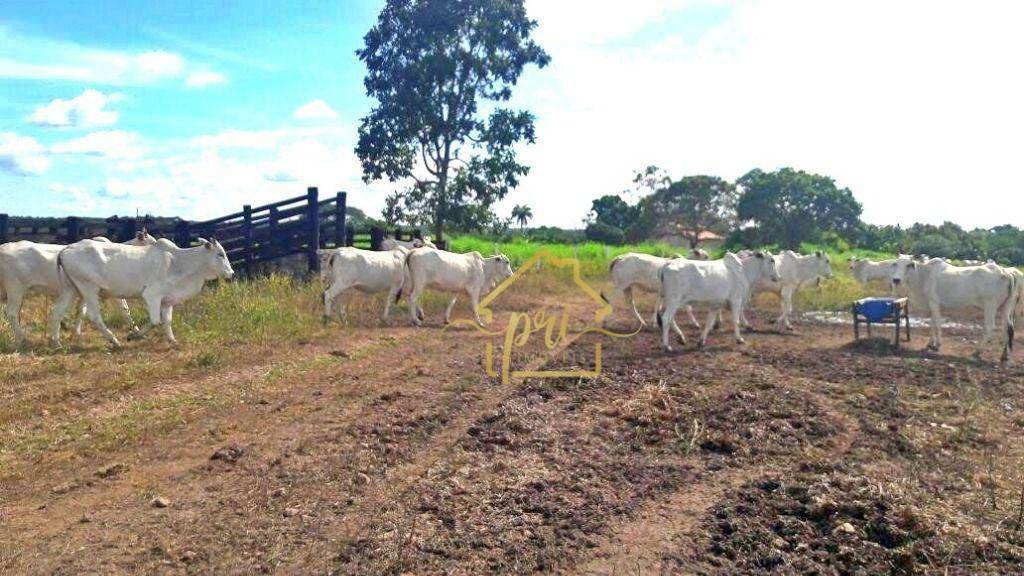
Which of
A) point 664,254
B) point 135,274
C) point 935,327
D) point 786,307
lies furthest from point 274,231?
point 664,254

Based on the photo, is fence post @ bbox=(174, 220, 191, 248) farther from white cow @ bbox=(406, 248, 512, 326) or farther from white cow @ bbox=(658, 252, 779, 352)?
white cow @ bbox=(658, 252, 779, 352)

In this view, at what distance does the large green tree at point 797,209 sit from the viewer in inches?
1705

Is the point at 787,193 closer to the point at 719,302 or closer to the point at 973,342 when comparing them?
the point at 973,342

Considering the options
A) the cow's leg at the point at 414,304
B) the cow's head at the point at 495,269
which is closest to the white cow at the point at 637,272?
the cow's head at the point at 495,269

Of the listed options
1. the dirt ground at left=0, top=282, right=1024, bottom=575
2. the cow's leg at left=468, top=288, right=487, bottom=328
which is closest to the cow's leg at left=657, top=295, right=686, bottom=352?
the dirt ground at left=0, top=282, right=1024, bottom=575

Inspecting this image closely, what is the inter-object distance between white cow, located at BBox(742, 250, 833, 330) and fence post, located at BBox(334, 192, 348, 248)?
986 cm

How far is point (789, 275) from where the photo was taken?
16109 millimetres

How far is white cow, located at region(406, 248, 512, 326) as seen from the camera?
542 inches

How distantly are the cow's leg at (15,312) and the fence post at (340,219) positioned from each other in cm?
872

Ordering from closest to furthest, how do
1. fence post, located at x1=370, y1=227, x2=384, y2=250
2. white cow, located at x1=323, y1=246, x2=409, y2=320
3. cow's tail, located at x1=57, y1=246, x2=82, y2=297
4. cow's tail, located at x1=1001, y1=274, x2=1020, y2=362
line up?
cow's tail, located at x1=57, y1=246, x2=82, y2=297
cow's tail, located at x1=1001, y1=274, x2=1020, y2=362
white cow, located at x1=323, y1=246, x2=409, y2=320
fence post, located at x1=370, y1=227, x2=384, y2=250

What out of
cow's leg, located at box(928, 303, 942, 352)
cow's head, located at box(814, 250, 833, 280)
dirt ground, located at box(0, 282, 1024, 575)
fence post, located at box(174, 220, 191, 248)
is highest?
fence post, located at box(174, 220, 191, 248)

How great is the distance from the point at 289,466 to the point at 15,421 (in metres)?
2.72

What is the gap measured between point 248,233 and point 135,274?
605 centimetres

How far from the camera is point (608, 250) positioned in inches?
1209
